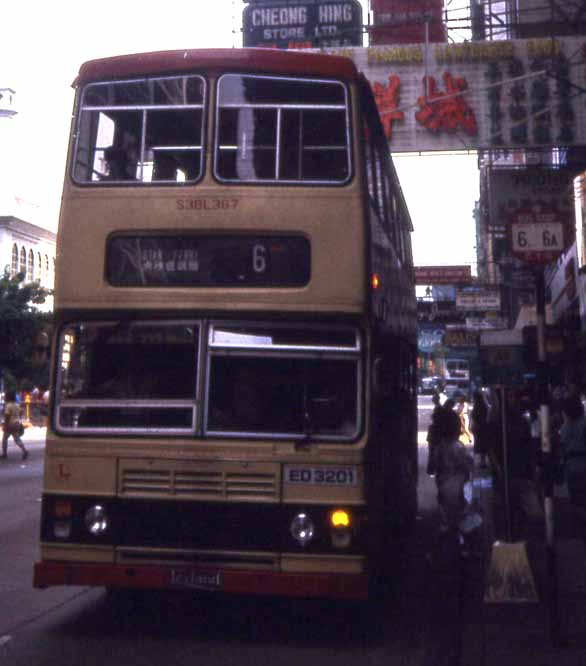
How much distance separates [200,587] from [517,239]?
3.81 metres

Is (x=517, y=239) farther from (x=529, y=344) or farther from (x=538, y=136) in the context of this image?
(x=538, y=136)

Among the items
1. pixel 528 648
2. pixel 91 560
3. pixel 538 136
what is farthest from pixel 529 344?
pixel 538 136

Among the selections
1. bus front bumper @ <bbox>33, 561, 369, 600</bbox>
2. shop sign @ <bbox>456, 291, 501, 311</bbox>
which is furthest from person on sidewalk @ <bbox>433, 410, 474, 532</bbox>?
shop sign @ <bbox>456, 291, 501, 311</bbox>

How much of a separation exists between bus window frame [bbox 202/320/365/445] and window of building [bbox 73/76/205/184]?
133 centimetres

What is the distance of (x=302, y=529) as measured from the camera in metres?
8.95

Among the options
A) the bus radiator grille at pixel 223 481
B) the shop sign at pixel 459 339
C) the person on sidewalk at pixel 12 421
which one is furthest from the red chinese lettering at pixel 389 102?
the bus radiator grille at pixel 223 481

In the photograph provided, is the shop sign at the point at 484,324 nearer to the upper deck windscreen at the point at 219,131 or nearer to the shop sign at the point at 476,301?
the shop sign at the point at 476,301

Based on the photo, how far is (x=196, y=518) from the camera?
8.96 m

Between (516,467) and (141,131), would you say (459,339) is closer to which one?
(516,467)

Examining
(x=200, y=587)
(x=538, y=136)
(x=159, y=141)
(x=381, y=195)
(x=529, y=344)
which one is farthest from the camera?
(x=538, y=136)

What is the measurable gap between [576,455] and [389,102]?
17348mm

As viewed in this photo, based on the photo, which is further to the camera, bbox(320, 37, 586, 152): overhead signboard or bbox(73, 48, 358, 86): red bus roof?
bbox(320, 37, 586, 152): overhead signboard

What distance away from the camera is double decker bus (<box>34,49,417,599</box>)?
29.4ft

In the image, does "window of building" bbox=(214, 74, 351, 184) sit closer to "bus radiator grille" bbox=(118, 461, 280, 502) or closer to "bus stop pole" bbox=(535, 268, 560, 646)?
"bus stop pole" bbox=(535, 268, 560, 646)
